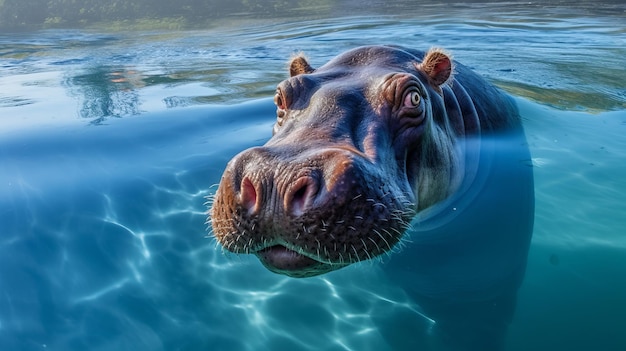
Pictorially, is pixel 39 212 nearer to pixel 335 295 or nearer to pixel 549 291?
pixel 335 295

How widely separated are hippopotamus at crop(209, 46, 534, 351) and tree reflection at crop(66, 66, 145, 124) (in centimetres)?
418

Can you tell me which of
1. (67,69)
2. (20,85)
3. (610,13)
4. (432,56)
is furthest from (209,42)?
(432,56)

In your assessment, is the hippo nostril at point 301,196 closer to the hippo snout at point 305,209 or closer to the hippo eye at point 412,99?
the hippo snout at point 305,209

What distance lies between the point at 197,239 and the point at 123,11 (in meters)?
37.2

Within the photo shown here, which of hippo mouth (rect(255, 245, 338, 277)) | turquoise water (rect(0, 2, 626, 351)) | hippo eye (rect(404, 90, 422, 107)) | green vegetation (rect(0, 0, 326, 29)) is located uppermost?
hippo eye (rect(404, 90, 422, 107))

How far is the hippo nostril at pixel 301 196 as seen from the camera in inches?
98.6

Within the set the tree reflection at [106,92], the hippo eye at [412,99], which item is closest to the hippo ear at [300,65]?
the hippo eye at [412,99]

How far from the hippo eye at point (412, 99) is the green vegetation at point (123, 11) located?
29730 mm

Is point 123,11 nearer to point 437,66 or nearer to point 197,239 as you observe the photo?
point 197,239

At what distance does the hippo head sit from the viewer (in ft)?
8.40

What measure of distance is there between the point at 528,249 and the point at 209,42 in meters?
17.3

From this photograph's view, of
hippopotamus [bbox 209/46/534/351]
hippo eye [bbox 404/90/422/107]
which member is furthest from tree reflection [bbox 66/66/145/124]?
hippo eye [bbox 404/90/422/107]

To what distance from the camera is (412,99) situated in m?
3.55

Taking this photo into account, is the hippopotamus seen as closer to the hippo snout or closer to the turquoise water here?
the hippo snout
